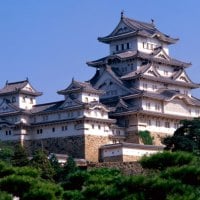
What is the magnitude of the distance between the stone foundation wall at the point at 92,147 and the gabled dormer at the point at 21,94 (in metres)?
8.15

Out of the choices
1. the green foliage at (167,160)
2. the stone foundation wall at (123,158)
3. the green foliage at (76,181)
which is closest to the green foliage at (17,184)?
the green foliage at (76,181)

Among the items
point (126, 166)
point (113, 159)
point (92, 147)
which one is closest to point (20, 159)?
point (126, 166)

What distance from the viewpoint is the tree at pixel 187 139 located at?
168 feet

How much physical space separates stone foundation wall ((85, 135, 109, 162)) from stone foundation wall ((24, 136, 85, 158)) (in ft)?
1.10

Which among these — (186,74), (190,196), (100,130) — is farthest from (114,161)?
(190,196)

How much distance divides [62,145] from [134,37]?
14.1 meters

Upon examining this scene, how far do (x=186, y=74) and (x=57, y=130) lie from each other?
1602 centimetres

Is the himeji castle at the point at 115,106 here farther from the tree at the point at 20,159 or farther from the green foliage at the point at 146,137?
the tree at the point at 20,159

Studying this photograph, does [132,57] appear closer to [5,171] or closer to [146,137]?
[146,137]

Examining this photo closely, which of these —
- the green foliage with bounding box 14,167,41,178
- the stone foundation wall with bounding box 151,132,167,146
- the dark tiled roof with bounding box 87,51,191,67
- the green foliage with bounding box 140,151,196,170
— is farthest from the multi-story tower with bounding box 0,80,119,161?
the green foliage with bounding box 140,151,196,170

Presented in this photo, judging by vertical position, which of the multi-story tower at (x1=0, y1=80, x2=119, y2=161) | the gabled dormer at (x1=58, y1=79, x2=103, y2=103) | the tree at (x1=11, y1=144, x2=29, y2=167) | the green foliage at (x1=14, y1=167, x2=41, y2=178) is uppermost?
the gabled dormer at (x1=58, y1=79, x2=103, y2=103)

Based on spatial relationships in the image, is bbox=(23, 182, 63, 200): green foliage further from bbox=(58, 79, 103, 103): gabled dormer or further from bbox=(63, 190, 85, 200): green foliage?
bbox=(58, 79, 103, 103): gabled dormer

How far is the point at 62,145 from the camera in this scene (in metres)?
60.2

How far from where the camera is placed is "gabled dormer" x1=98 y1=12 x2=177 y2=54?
6844cm
